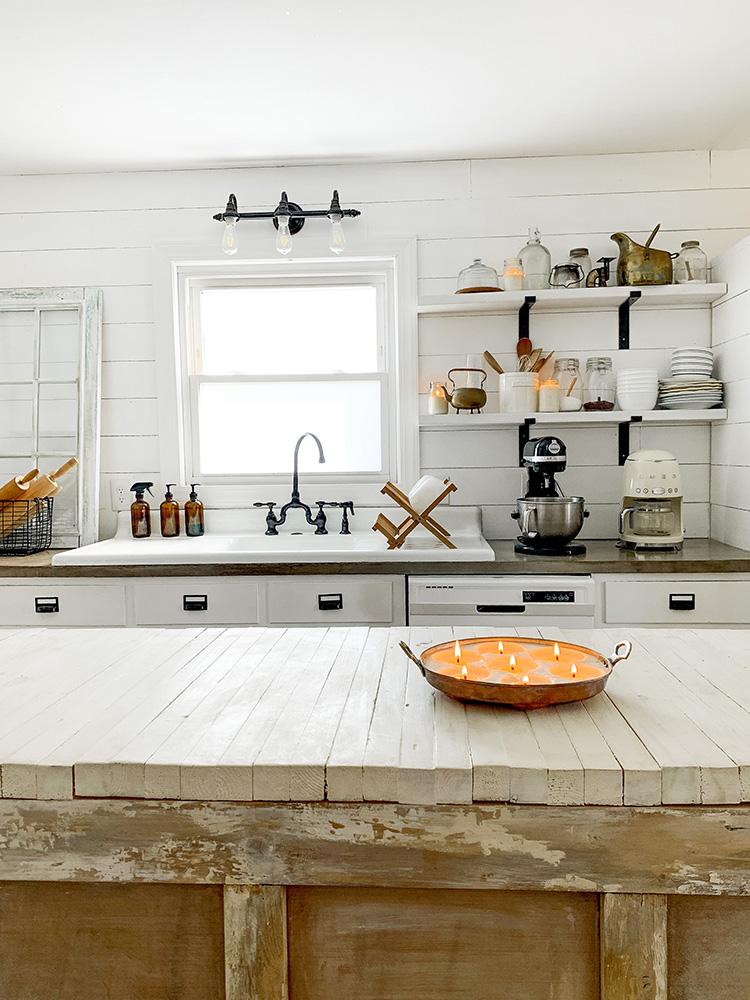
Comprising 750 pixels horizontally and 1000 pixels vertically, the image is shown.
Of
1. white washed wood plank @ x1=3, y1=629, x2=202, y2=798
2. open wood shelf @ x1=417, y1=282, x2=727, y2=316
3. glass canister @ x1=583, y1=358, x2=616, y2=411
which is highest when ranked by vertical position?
open wood shelf @ x1=417, y1=282, x2=727, y2=316

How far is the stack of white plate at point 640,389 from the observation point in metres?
3.41

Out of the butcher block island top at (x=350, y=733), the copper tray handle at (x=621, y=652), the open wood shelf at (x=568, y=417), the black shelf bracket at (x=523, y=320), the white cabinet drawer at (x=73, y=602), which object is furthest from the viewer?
the black shelf bracket at (x=523, y=320)

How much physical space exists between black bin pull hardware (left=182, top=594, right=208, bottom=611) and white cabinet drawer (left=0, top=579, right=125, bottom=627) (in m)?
0.24

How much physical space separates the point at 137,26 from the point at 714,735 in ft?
8.21

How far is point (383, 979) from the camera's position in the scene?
1.15 meters

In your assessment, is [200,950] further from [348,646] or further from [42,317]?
[42,317]

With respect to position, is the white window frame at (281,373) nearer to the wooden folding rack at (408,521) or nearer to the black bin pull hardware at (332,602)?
the wooden folding rack at (408,521)

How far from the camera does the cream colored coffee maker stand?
325 centimetres

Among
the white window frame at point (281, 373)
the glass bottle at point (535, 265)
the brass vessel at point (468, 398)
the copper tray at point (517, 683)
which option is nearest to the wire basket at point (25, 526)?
the white window frame at point (281, 373)

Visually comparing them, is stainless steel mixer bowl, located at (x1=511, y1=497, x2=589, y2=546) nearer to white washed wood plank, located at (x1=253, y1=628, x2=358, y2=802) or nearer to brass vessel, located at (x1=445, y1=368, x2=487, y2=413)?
brass vessel, located at (x1=445, y1=368, x2=487, y2=413)

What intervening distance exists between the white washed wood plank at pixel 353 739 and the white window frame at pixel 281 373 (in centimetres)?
217

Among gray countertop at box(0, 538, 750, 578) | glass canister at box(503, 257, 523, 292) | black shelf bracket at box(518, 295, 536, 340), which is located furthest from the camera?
black shelf bracket at box(518, 295, 536, 340)

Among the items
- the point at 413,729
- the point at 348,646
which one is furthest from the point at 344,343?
the point at 413,729

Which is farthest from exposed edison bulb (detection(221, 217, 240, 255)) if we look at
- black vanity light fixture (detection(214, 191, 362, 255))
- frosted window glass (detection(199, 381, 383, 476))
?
frosted window glass (detection(199, 381, 383, 476))
